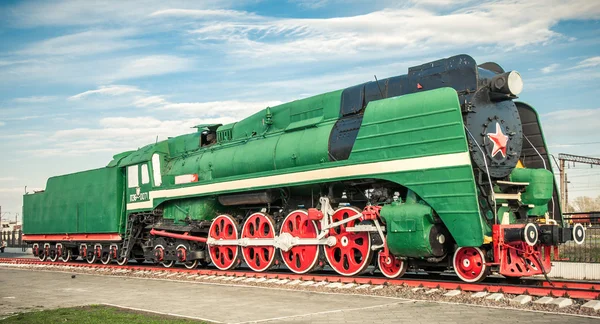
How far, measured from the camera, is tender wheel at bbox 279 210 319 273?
14.4 metres

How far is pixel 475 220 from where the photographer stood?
1095 cm

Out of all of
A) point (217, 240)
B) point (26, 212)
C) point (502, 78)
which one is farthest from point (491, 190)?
point (26, 212)

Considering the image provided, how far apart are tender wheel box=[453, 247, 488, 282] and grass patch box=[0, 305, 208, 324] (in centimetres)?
548

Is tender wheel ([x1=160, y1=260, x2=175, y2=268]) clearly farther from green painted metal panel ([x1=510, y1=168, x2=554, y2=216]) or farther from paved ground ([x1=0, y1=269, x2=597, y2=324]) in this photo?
green painted metal panel ([x1=510, y1=168, x2=554, y2=216])

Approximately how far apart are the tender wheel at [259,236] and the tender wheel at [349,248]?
198cm

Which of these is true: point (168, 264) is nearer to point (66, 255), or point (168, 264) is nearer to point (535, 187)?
point (66, 255)

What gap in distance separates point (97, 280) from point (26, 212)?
13.6 m

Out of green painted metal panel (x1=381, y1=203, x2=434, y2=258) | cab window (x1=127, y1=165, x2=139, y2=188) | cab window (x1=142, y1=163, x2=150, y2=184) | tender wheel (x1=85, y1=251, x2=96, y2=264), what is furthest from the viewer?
tender wheel (x1=85, y1=251, x2=96, y2=264)

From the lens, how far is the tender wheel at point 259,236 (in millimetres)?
15508

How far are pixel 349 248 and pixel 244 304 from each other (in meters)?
3.67

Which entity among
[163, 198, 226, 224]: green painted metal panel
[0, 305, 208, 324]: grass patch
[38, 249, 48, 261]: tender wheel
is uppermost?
[163, 198, 226, 224]: green painted metal panel

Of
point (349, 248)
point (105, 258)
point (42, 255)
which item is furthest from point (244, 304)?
A: point (42, 255)

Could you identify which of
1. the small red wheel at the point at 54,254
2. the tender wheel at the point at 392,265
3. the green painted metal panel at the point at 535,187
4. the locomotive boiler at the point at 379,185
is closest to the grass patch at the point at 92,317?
the locomotive boiler at the point at 379,185

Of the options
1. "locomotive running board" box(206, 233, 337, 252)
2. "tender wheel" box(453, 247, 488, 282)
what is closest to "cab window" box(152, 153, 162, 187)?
"locomotive running board" box(206, 233, 337, 252)
